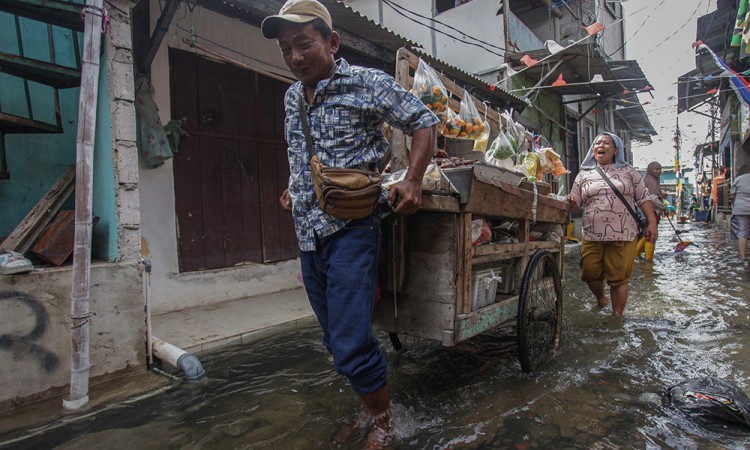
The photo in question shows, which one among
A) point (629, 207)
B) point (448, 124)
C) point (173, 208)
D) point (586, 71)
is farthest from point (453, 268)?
point (586, 71)

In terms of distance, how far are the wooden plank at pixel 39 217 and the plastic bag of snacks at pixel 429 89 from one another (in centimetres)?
273

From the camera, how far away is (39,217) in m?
3.01

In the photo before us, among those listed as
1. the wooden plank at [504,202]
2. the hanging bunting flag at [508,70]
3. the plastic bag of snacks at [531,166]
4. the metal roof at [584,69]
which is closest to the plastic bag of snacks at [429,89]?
the plastic bag of snacks at [531,166]

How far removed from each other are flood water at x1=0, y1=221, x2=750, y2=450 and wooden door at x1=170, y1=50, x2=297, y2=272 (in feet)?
6.06

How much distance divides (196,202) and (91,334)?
2.58 meters

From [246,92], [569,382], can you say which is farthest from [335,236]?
[246,92]

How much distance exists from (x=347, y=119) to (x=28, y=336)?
2.42 meters

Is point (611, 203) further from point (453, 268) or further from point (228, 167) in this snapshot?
point (228, 167)

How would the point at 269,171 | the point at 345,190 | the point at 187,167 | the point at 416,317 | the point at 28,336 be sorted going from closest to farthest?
the point at 345,190
the point at 416,317
the point at 28,336
the point at 187,167
the point at 269,171

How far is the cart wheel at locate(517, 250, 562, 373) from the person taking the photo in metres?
2.79

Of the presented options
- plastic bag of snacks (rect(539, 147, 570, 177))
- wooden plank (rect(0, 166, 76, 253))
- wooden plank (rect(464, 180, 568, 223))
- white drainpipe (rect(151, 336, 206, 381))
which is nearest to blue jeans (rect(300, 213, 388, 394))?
wooden plank (rect(464, 180, 568, 223))

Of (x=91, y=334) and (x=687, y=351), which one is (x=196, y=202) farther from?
(x=687, y=351)

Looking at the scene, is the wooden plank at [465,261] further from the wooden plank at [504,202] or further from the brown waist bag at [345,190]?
the brown waist bag at [345,190]

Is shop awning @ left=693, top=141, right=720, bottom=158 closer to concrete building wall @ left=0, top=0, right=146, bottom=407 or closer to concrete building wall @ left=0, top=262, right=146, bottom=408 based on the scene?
concrete building wall @ left=0, top=0, right=146, bottom=407
